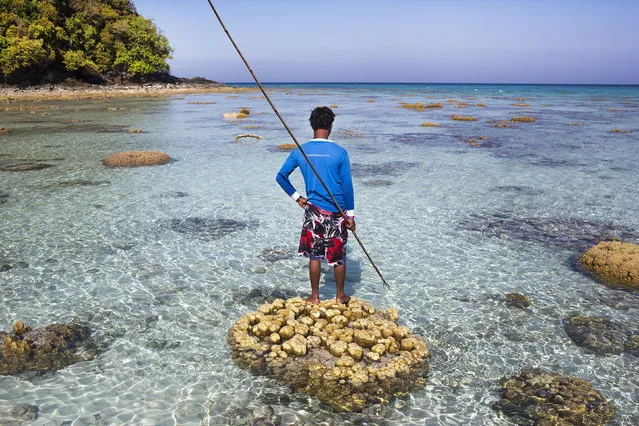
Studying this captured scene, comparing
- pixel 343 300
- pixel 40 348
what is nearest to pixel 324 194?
pixel 343 300

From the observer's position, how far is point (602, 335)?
24.3 ft

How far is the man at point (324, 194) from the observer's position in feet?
21.9

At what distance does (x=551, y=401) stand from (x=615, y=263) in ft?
17.8

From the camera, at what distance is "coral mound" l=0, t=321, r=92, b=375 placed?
21.1 feet

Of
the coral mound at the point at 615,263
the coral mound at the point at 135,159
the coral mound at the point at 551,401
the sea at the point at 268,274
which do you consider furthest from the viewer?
the coral mound at the point at 135,159

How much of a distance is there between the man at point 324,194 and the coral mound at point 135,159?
54.3 ft

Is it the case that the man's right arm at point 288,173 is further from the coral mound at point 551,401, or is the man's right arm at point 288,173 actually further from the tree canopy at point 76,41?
the tree canopy at point 76,41

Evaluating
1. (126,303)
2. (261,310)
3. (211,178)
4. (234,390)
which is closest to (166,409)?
(234,390)

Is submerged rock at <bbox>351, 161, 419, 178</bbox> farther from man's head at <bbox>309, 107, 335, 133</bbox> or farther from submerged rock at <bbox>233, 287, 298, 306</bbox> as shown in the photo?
man's head at <bbox>309, 107, 335, 133</bbox>

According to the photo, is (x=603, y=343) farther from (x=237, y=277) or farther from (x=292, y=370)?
(x=237, y=277)

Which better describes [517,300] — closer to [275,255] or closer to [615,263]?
[615,263]

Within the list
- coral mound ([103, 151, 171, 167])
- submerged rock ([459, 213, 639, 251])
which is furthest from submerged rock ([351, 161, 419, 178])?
coral mound ([103, 151, 171, 167])

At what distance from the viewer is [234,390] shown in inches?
235

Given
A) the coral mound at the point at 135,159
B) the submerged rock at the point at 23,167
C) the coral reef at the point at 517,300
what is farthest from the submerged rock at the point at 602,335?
the submerged rock at the point at 23,167
